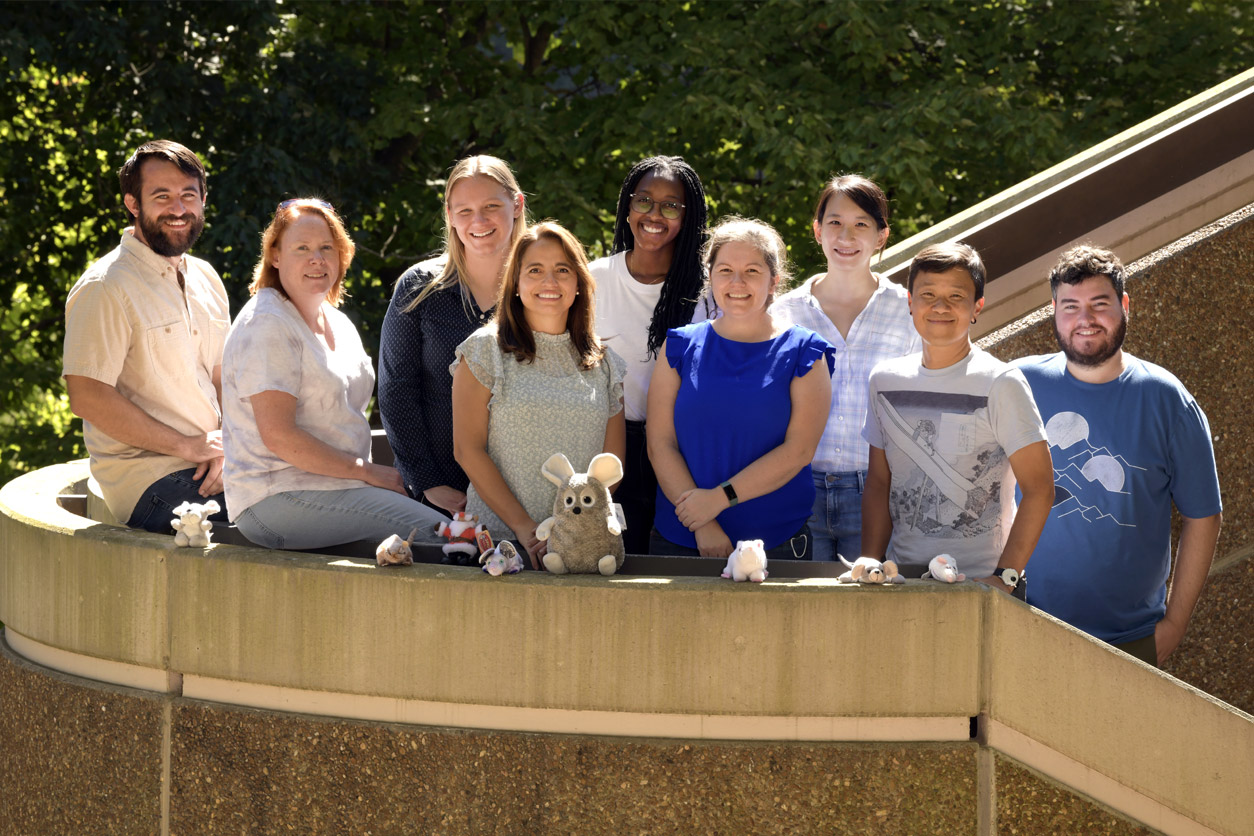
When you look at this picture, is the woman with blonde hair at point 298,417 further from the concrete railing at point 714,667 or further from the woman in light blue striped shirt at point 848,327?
the woman in light blue striped shirt at point 848,327

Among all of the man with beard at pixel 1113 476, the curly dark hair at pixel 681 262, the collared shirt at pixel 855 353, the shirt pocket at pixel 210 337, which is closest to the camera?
the man with beard at pixel 1113 476

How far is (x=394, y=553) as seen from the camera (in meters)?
3.66

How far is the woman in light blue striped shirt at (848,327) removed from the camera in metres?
4.29

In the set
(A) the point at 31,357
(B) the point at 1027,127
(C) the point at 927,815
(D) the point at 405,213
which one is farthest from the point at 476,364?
(A) the point at 31,357

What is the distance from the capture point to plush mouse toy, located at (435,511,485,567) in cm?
383

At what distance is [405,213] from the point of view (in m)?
13.0

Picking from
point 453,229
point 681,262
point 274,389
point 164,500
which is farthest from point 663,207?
point 164,500

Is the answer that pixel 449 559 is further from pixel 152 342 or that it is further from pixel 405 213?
pixel 405 213

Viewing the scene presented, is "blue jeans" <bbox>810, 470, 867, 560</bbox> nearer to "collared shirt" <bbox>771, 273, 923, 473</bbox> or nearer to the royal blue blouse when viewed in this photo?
"collared shirt" <bbox>771, 273, 923, 473</bbox>

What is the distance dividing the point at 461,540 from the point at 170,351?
4.46 feet

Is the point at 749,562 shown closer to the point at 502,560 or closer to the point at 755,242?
the point at 502,560

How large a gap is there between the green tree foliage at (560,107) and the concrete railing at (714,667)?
7.30 meters

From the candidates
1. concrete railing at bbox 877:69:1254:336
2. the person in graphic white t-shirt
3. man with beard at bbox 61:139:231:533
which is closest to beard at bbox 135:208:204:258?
man with beard at bbox 61:139:231:533

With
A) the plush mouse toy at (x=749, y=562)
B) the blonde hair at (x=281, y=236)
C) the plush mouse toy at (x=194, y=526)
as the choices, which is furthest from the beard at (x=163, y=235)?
the plush mouse toy at (x=749, y=562)
